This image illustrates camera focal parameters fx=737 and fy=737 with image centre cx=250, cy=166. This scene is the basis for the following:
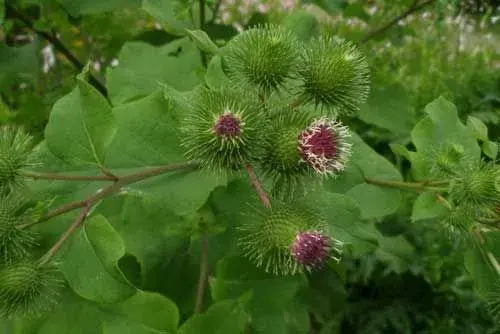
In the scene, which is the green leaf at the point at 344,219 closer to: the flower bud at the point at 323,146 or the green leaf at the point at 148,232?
the flower bud at the point at 323,146

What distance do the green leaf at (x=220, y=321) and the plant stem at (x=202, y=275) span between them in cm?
14

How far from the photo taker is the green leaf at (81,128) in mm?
1384

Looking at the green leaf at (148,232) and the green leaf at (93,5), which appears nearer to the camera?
the green leaf at (148,232)

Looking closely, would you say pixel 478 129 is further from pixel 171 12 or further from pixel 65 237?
pixel 65 237

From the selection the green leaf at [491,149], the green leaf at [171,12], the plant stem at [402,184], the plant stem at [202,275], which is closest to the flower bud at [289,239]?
the plant stem at [202,275]

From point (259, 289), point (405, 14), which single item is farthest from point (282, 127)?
point (405, 14)

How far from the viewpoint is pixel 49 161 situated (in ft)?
5.12

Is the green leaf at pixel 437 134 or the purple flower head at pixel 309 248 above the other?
the purple flower head at pixel 309 248

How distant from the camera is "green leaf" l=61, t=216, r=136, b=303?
1.27 metres

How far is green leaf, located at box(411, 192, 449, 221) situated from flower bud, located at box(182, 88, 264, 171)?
45cm

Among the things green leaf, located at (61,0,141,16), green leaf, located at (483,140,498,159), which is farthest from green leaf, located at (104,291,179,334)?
green leaf, located at (61,0,141,16)

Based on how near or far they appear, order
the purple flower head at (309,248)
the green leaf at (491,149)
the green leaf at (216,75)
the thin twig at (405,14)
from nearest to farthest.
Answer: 1. the purple flower head at (309,248)
2. the green leaf at (216,75)
3. the green leaf at (491,149)
4. the thin twig at (405,14)

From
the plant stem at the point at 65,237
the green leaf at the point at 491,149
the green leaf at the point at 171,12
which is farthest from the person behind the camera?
the green leaf at the point at 171,12

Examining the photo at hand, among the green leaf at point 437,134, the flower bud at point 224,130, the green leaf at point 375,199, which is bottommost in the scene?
the green leaf at point 375,199
